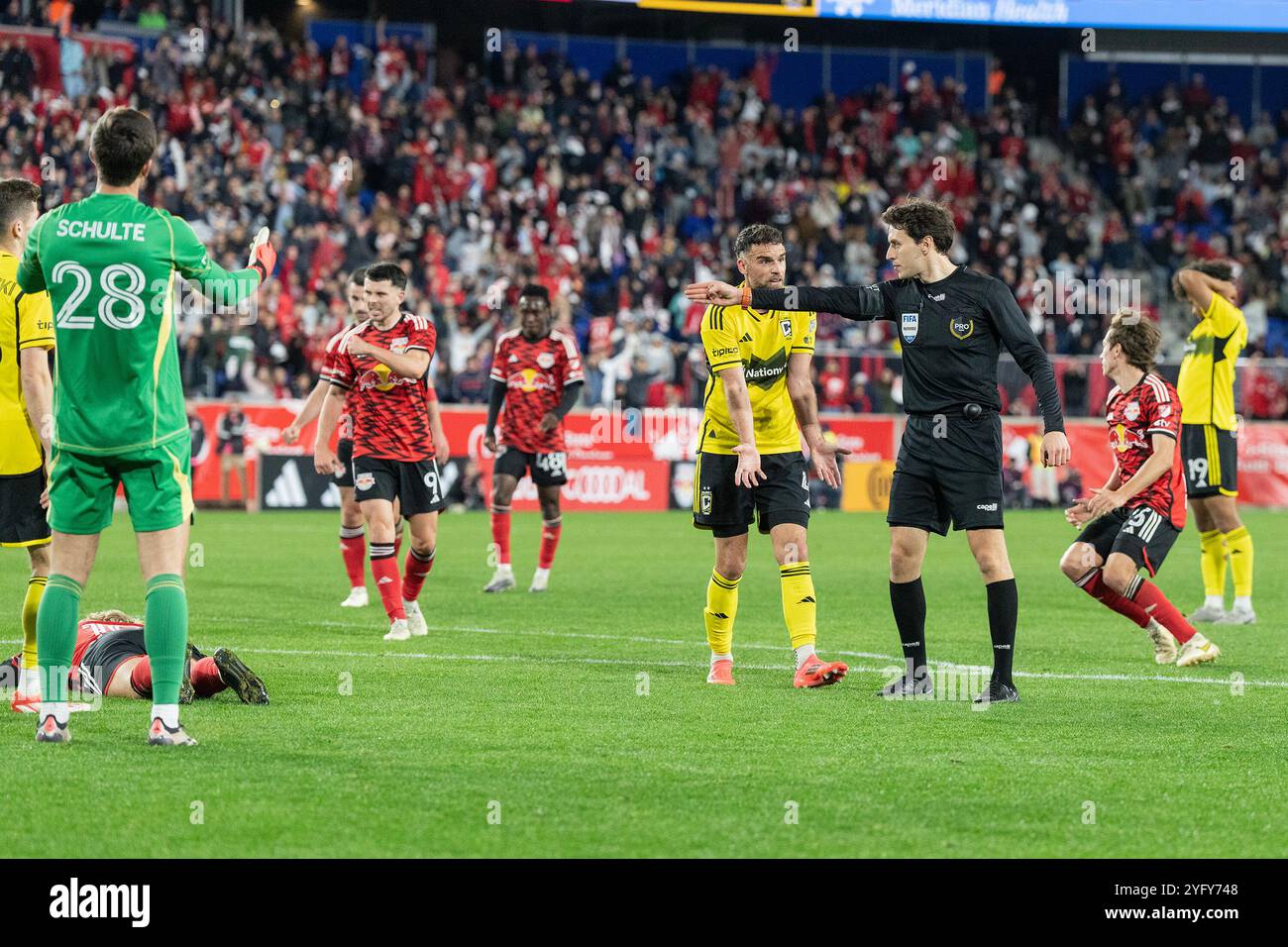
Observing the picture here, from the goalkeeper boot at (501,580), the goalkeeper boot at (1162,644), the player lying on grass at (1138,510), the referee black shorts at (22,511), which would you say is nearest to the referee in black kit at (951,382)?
the player lying on grass at (1138,510)

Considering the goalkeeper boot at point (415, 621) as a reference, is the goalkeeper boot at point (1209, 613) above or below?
below

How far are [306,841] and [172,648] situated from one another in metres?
1.75

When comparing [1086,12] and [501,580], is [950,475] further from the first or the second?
[1086,12]

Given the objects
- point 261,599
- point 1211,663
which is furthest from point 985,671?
point 261,599

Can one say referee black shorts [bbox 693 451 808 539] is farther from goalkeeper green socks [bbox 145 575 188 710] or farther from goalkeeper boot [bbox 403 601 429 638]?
goalkeeper green socks [bbox 145 575 188 710]

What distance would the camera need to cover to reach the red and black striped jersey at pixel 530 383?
49.7 ft

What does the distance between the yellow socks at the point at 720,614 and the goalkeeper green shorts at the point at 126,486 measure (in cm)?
324

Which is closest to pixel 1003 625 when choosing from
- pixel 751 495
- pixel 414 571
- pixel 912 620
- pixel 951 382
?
pixel 912 620

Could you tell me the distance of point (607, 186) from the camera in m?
33.5

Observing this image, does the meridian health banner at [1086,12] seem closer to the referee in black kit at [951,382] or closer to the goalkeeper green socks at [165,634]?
the referee in black kit at [951,382]

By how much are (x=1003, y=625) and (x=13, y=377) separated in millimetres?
4785

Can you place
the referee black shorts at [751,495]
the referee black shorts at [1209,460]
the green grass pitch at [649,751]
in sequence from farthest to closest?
the referee black shorts at [1209,460]
the referee black shorts at [751,495]
the green grass pitch at [649,751]

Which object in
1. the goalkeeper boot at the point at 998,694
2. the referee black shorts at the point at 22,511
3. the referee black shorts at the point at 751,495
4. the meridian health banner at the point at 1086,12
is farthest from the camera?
the meridian health banner at the point at 1086,12
